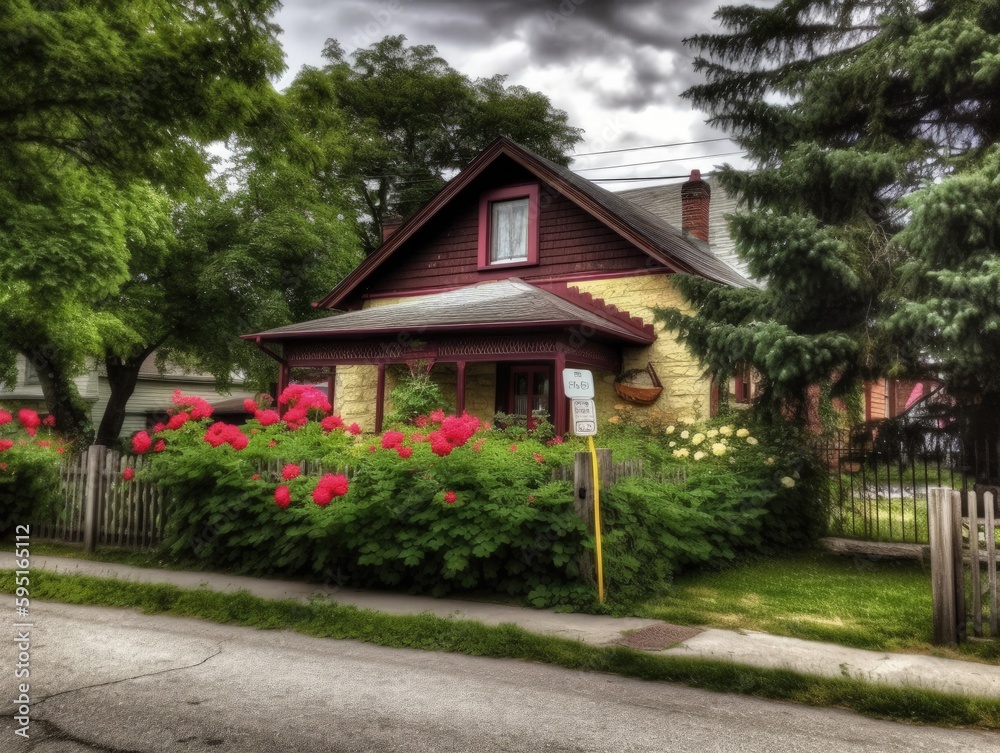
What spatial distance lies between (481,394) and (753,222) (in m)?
9.21

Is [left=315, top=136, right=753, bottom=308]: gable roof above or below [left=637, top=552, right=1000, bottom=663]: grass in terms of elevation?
above

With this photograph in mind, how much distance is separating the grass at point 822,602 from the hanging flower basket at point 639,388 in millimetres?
6138

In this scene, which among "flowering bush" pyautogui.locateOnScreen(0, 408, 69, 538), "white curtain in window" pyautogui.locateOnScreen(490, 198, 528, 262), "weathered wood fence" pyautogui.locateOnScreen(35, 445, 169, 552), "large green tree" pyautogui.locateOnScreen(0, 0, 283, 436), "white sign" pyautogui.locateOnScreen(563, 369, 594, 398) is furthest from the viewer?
"white curtain in window" pyautogui.locateOnScreen(490, 198, 528, 262)

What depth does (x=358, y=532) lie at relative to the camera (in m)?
7.42

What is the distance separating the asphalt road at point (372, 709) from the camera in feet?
13.0

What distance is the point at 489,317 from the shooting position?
47.2ft

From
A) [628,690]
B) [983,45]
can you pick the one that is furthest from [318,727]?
[983,45]

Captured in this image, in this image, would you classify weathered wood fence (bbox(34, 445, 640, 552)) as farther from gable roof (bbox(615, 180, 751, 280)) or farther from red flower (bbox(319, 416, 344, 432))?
gable roof (bbox(615, 180, 751, 280))

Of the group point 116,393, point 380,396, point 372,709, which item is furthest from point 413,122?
point 372,709

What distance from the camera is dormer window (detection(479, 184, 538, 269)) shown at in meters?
17.7

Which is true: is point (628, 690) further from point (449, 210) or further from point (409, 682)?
point (449, 210)

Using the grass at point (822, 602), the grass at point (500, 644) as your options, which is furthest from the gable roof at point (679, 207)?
the grass at point (500, 644)

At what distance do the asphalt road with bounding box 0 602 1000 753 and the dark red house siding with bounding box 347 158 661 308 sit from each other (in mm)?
12176

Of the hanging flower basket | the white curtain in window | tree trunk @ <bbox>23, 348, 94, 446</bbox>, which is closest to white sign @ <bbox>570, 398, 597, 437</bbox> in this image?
the hanging flower basket
